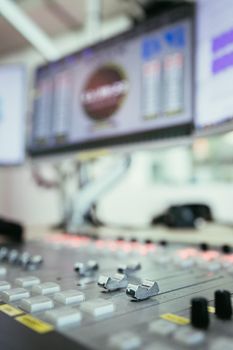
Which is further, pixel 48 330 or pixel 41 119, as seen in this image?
pixel 41 119

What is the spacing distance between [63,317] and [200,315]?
0.11 metres

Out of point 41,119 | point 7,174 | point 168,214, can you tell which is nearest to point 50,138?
point 41,119

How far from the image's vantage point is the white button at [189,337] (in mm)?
264

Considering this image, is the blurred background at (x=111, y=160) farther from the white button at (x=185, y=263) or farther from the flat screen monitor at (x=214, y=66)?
the white button at (x=185, y=263)

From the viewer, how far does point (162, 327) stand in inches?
11.4

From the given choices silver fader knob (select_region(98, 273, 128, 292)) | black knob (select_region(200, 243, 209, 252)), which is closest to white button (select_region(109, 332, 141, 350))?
silver fader knob (select_region(98, 273, 128, 292))

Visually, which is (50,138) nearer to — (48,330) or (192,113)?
(192,113)

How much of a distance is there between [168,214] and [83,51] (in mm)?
630

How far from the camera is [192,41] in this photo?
911mm

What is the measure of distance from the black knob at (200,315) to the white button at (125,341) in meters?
0.05

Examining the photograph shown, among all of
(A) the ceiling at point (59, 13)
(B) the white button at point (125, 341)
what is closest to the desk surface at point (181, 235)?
(B) the white button at point (125, 341)

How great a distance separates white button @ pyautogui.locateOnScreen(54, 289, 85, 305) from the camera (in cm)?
36

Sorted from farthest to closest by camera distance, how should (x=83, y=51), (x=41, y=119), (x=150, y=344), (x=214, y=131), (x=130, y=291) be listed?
(x=41, y=119), (x=83, y=51), (x=214, y=131), (x=130, y=291), (x=150, y=344)

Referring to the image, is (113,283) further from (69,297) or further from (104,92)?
(104,92)
